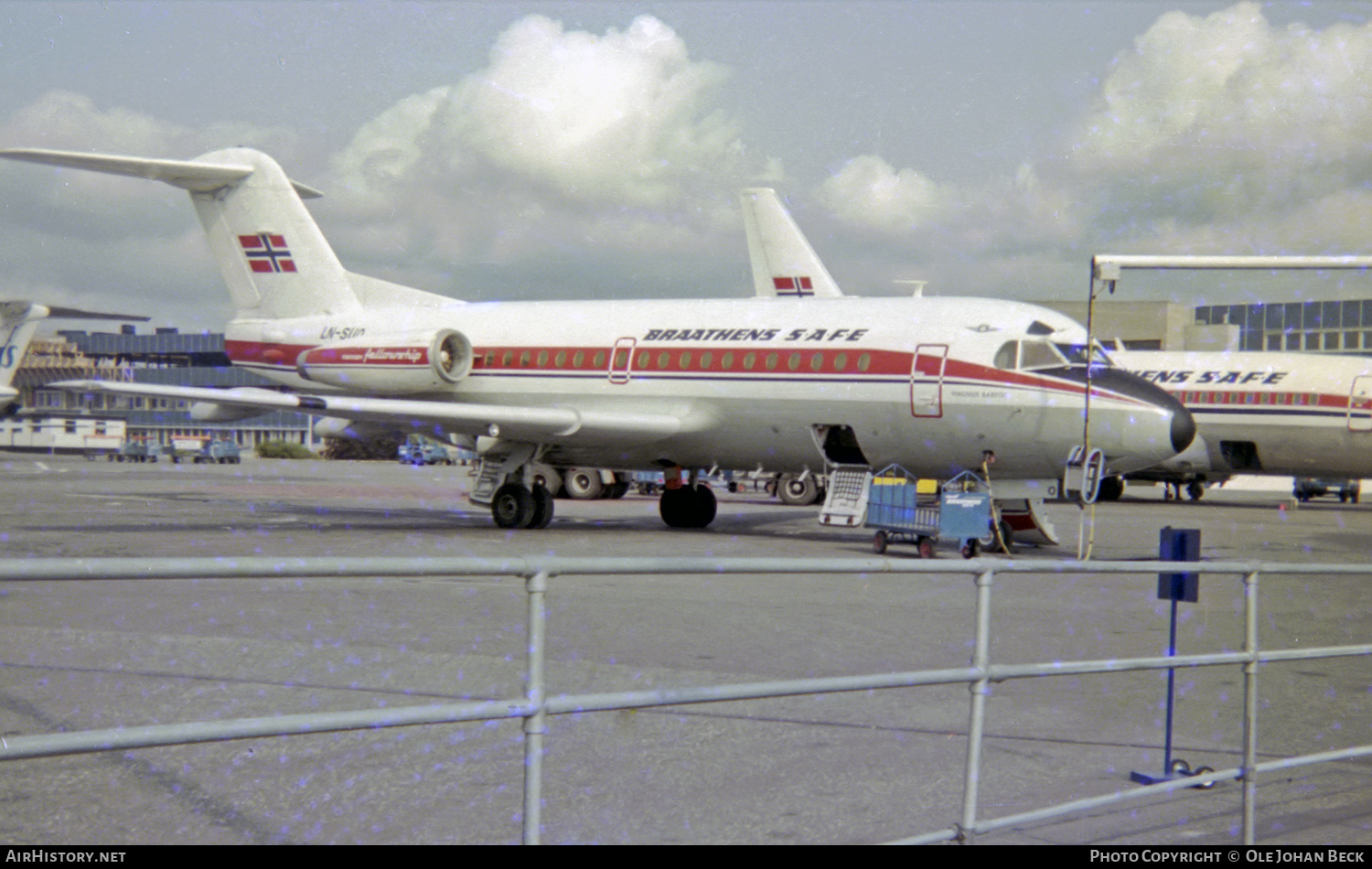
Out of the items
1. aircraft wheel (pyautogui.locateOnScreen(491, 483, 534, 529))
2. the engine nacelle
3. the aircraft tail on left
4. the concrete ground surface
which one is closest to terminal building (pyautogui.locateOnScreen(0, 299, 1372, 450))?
the aircraft tail on left

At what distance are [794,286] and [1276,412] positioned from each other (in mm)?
12416

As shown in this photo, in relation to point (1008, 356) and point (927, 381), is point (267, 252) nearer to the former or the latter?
point (927, 381)

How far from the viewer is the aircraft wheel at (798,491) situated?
2986cm

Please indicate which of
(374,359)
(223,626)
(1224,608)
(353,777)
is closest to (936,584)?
(1224,608)

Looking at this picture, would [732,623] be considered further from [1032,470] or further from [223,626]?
[1032,470]

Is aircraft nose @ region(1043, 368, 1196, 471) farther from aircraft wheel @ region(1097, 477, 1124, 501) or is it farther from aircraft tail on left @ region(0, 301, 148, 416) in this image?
aircraft tail on left @ region(0, 301, 148, 416)

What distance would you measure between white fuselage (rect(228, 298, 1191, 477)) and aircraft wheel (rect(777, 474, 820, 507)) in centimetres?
1092

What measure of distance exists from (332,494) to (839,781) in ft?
88.2

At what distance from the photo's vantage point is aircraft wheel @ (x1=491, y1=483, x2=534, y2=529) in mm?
18891

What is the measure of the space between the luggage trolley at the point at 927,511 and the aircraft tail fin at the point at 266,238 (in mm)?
10688

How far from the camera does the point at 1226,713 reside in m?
7.05

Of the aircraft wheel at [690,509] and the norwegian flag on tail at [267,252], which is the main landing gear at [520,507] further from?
the norwegian flag on tail at [267,252]

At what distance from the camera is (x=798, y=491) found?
99.6ft

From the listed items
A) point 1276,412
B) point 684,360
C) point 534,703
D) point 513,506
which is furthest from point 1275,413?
point 534,703
